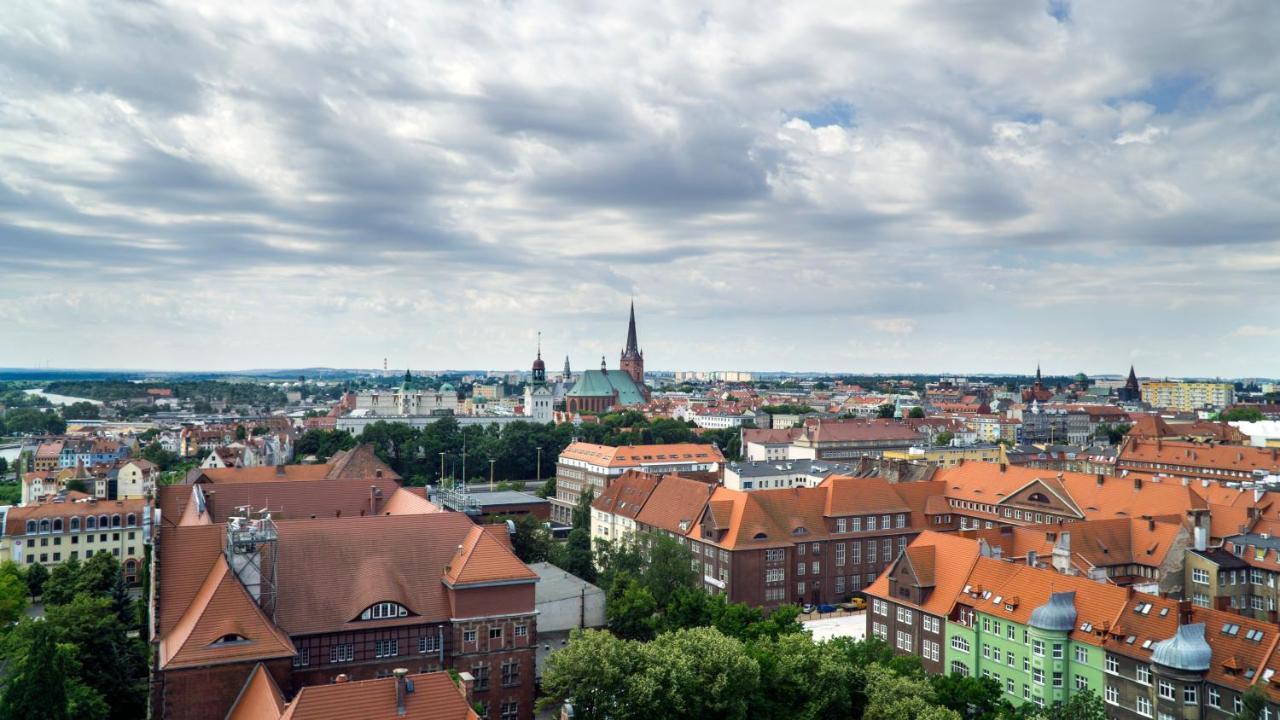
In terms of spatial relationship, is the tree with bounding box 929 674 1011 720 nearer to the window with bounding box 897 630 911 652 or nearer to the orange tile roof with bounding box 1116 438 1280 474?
the window with bounding box 897 630 911 652

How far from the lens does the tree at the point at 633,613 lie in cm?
5766

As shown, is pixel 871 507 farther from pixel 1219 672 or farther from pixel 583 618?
pixel 1219 672

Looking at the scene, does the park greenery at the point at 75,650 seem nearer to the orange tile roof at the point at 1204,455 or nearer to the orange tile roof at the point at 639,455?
the orange tile roof at the point at 639,455

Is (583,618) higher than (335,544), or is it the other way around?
(335,544)

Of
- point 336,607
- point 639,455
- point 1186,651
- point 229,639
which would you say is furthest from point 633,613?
point 639,455

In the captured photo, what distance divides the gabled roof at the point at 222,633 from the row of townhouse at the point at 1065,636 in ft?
124

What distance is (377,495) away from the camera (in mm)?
70062

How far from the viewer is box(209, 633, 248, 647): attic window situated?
40500 mm

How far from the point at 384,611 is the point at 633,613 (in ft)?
55.8

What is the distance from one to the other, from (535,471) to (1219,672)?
131305 mm

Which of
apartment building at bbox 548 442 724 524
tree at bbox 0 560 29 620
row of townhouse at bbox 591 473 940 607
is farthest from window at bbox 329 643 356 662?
apartment building at bbox 548 442 724 524

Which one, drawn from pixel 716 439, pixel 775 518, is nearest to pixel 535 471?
pixel 716 439

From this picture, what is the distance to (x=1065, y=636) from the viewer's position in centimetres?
5072

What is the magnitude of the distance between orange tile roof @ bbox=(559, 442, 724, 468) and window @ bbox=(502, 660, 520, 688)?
243ft
